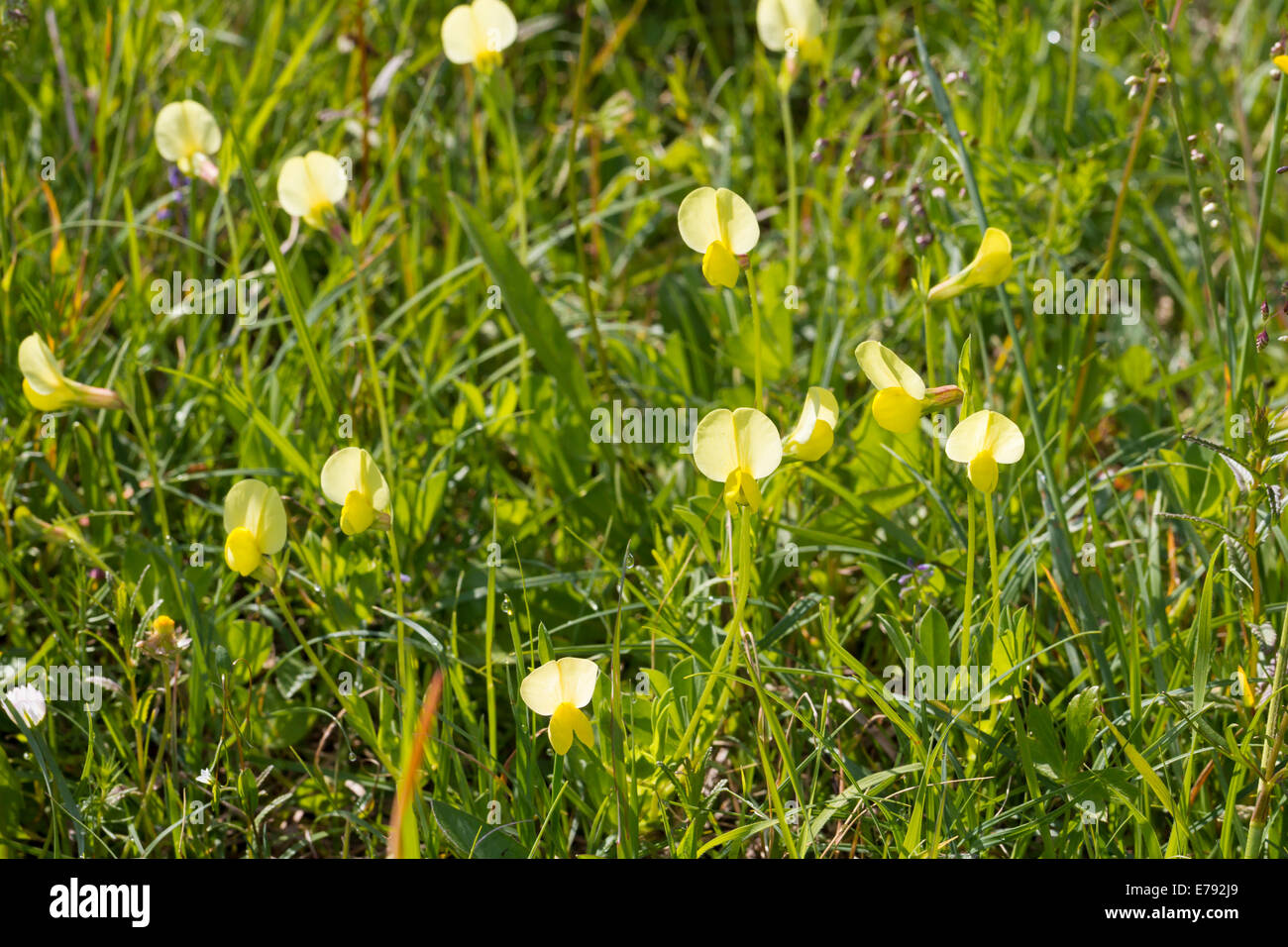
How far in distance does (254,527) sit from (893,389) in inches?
31.3

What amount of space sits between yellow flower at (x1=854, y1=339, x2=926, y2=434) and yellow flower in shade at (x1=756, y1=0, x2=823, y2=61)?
107 cm

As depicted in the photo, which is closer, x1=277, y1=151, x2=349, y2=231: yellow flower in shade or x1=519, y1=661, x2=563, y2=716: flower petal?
x1=519, y1=661, x2=563, y2=716: flower petal

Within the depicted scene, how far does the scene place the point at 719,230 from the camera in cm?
149

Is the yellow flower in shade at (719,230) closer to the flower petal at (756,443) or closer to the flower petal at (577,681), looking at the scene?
the flower petal at (756,443)

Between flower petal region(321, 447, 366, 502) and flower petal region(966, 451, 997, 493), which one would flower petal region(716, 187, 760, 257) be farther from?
flower petal region(321, 447, 366, 502)

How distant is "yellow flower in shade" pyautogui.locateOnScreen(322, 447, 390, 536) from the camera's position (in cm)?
143

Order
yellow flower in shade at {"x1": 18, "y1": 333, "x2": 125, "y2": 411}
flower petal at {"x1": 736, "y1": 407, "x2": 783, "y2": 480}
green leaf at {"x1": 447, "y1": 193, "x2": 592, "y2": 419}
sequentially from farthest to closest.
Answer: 1. green leaf at {"x1": 447, "y1": 193, "x2": 592, "y2": 419}
2. yellow flower in shade at {"x1": 18, "y1": 333, "x2": 125, "y2": 411}
3. flower petal at {"x1": 736, "y1": 407, "x2": 783, "y2": 480}

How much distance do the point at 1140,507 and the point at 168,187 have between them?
7.43ft

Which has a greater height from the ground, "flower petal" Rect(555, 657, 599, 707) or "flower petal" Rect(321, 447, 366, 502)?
"flower petal" Rect(321, 447, 366, 502)

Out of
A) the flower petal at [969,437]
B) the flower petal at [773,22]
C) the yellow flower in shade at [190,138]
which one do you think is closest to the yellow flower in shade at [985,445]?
the flower petal at [969,437]

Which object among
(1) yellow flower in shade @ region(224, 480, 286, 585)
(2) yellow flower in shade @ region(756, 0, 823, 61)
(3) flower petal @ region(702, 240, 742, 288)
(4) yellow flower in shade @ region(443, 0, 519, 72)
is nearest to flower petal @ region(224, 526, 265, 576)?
(1) yellow flower in shade @ region(224, 480, 286, 585)

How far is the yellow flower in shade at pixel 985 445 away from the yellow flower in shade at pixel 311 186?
3.82 feet

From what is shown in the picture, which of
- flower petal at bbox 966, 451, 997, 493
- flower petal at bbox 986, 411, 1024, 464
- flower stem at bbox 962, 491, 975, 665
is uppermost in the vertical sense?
flower petal at bbox 986, 411, 1024, 464
